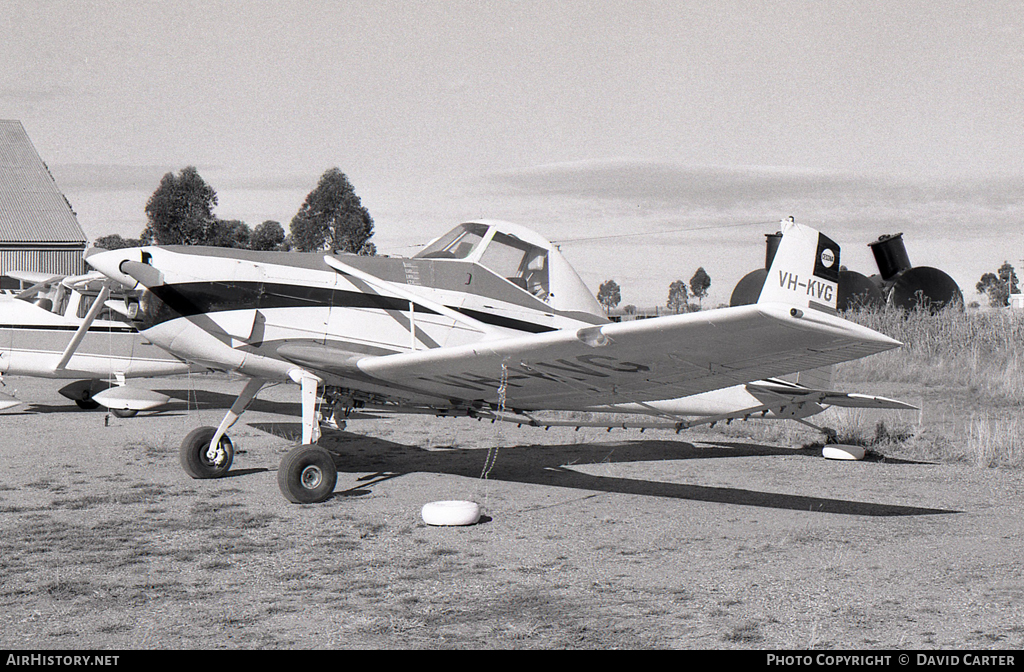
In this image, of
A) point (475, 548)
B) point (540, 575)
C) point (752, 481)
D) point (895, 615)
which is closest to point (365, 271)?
point (475, 548)

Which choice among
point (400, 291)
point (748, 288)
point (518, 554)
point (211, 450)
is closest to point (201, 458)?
point (211, 450)

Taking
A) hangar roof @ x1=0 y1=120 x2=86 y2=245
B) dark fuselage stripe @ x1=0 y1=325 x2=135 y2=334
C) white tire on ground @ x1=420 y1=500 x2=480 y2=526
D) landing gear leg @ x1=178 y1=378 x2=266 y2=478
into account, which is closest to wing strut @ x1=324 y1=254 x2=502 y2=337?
landing gear leg @ x1=178 y1=378 x2=266 y2=478

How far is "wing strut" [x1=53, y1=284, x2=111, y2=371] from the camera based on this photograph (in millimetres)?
10422

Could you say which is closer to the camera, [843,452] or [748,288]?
[843,452]

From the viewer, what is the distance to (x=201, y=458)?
302 inches

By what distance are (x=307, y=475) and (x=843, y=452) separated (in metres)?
5.84

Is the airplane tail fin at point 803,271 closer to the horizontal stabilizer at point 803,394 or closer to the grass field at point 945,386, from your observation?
the horizontal stabilizer at point 803,394

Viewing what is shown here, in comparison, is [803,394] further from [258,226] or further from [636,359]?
[258,226]

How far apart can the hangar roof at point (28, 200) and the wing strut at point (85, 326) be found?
2280 centimetres

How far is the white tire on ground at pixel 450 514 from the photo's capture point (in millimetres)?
5852

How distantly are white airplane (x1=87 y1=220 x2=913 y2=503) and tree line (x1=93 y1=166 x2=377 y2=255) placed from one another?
135 ft

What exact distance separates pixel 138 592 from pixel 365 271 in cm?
344

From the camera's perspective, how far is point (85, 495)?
6844 mm
